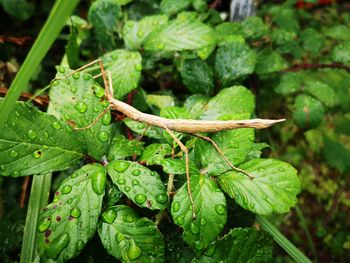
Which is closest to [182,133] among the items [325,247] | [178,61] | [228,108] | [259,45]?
[228,108]

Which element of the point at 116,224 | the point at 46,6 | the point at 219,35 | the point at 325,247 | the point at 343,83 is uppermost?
the point at 46,6

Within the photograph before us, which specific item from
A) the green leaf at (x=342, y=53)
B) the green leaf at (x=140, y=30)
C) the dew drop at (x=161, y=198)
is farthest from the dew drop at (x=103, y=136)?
the green leaf at (x=342, y=53)

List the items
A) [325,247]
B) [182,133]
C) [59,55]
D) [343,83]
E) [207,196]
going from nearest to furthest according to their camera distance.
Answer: [207,196] < [182,133] < [343,83] < [59,55] < [325,247]

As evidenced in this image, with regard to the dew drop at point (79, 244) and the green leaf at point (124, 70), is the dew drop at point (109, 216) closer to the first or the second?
the dew drop at point (79, 244)

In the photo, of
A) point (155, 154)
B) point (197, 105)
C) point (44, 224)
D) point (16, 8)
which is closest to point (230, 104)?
point (197, 105)

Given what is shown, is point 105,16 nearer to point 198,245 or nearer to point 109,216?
point 109,216

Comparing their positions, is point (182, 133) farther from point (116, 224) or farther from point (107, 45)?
point (107, 45)
